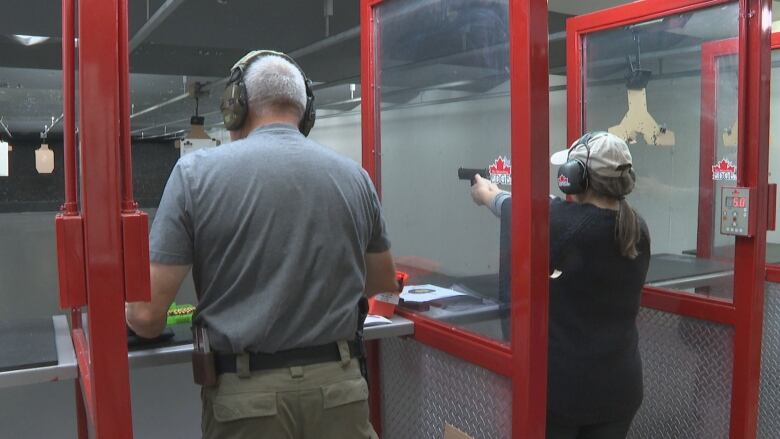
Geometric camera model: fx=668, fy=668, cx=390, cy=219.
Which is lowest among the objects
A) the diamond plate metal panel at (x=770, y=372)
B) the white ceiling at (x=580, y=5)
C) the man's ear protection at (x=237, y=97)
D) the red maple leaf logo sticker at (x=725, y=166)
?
the diamond plate metal panel at (x=770, y=372)

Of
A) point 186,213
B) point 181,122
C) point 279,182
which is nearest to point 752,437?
point 279,182

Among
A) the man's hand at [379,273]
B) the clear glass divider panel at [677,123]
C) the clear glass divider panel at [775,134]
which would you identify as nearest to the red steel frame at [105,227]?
the man's hand at [379,273]

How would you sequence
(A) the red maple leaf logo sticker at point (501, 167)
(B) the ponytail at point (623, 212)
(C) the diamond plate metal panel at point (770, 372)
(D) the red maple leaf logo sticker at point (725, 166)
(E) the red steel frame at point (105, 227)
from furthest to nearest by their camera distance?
1. (C) the diamond plate metal panel at point (770, 372)
2. (D) the red maple leaf logo sticker at point (725, 166)
3. (B) the ponytail at point (623, 212)
4. (A) the red maple leaf logo sticker at point (501, 167)
5. (E) the red steel frame at point (105, 227)

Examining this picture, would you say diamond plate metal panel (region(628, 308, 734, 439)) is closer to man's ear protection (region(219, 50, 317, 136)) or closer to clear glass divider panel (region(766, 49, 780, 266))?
clear glass divider panel (region(766, 49, 780, 266))

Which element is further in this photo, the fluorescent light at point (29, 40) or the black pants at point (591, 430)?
the fluorescent light at point (29, 40)

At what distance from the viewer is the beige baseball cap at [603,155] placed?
1.71m

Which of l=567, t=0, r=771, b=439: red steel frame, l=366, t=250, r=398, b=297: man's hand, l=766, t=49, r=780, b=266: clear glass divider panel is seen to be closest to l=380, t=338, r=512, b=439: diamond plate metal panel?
l=366, t=250, r=398, b=297: man's hand

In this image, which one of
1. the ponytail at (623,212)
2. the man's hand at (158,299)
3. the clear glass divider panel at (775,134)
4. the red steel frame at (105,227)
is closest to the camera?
the red steel frame at (105,227)

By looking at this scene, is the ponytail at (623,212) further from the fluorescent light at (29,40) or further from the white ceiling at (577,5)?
the fluorescent light at (29,40)

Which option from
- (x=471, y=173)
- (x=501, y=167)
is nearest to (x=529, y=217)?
(x=501, y=167)

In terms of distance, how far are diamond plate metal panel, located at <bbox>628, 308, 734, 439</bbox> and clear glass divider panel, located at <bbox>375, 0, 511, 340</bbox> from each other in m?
0.90

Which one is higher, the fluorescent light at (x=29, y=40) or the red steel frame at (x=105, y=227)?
the fluorescent light at (x=29, y=40)

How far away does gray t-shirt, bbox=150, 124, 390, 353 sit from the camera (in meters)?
1.25

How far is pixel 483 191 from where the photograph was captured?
1667mm
